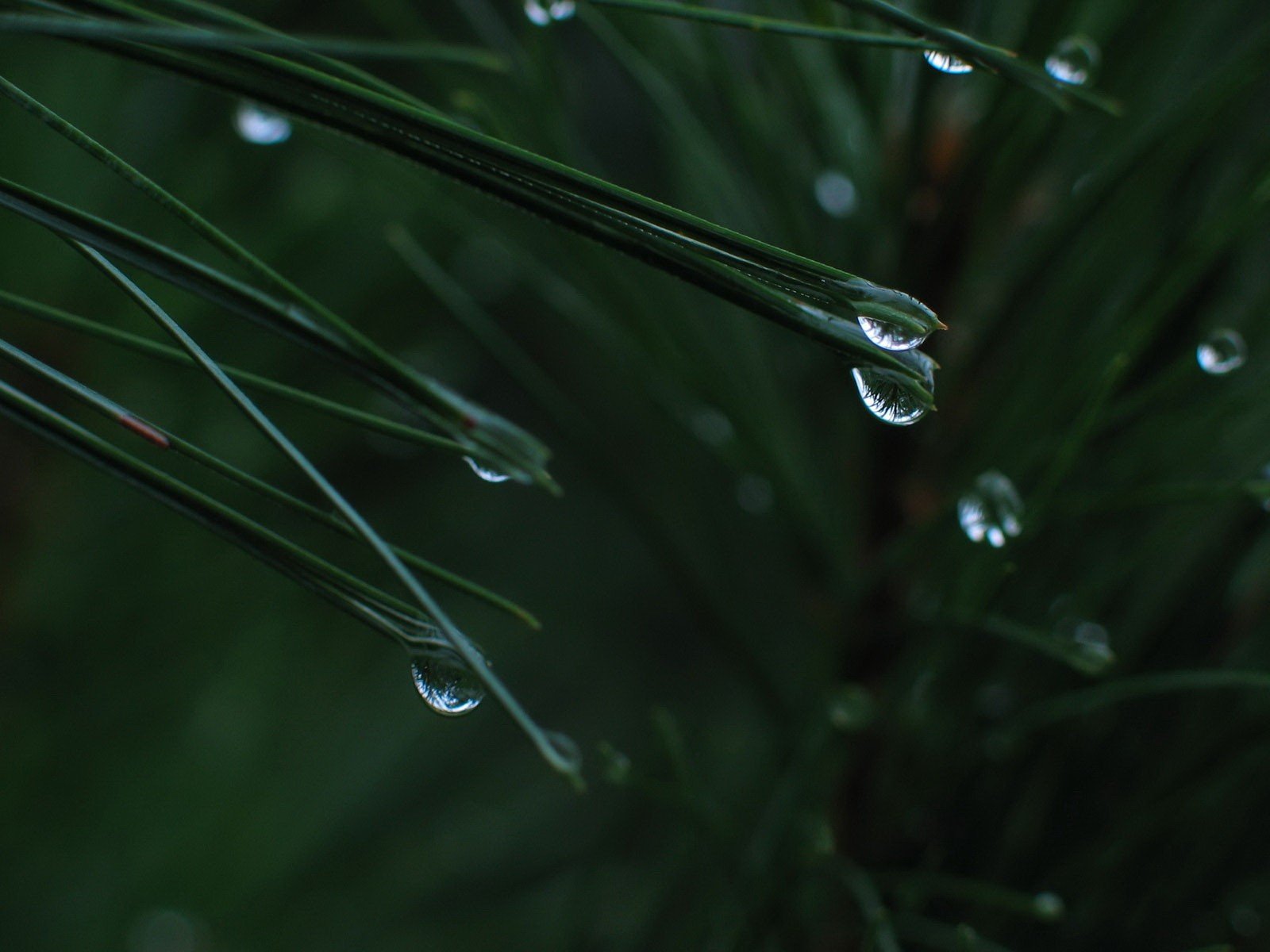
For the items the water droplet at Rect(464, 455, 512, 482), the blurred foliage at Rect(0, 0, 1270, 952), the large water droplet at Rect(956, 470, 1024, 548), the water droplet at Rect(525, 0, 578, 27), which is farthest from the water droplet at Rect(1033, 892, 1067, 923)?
the water droplet at Rect(525, 0, 578, 27)

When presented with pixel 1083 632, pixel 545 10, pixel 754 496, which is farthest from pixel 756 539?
pixel 545 10

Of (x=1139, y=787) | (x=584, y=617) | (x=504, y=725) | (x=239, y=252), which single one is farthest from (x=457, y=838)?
(x=239, y=252)

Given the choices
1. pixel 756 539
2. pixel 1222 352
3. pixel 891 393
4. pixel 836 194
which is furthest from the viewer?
pixel 756 539

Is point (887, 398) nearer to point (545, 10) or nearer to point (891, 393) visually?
point (891, 393)

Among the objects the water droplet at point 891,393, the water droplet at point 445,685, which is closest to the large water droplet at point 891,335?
the water droplet at point 891,393

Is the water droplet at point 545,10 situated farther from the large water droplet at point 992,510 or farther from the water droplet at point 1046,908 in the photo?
the water droplet at point 1046,908

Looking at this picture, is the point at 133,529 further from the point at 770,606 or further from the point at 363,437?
the point at 770,606

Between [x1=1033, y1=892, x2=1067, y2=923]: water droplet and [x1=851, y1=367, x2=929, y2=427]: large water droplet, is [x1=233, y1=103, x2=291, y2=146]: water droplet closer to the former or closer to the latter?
[x1=851, y1=367, x2=929, y2=427]: large water droplet
